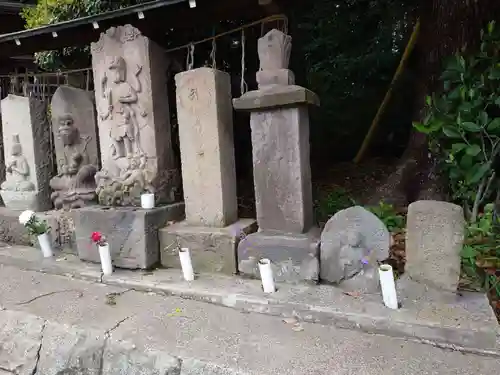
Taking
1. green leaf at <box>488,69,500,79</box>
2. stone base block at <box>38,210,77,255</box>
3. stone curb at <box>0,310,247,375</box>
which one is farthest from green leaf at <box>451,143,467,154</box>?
stone base block at <box>38,210,77,255</box>

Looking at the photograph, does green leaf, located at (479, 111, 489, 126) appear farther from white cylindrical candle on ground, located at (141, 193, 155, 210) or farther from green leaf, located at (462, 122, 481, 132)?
white cylindrical candle on ground, located at (141, 193, 155, 210)

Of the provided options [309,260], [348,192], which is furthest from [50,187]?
[348,192]

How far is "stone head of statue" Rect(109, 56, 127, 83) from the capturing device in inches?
155

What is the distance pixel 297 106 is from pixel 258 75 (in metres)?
0.49

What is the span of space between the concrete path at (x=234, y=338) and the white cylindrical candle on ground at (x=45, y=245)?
2.50 feet

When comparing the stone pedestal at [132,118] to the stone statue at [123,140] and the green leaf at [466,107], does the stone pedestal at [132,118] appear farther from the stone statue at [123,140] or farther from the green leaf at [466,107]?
the green leaf at [466,107]

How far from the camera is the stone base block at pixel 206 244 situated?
333 centimetres

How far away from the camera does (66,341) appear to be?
8.59 feet

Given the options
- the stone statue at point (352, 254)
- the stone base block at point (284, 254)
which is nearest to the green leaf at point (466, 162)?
the stone statue at point (352, 254)

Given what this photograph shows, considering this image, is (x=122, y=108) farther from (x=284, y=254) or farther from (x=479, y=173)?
(x=479, y=173)

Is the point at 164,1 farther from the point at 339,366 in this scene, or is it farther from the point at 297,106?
the point at 339,366

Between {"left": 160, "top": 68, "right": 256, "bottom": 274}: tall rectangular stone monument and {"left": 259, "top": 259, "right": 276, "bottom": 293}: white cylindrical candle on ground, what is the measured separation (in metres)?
0.50

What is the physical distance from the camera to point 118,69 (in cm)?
394

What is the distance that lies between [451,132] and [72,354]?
3.52 meters
